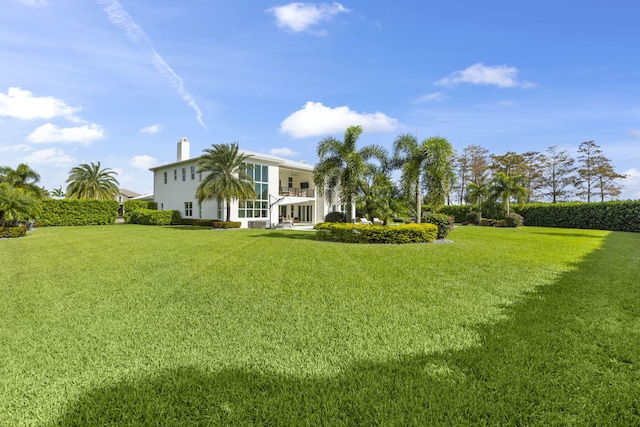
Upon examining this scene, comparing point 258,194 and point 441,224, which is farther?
point 258,194

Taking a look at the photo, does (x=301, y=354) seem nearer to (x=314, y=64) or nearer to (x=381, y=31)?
(x=381, y=31)

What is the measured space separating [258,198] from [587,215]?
2843 centimetres

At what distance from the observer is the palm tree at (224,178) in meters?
23.1

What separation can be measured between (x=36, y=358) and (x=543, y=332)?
572 centimetres

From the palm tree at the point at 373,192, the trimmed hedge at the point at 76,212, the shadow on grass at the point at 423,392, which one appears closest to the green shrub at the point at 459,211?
the palm tree at the point at 373,192

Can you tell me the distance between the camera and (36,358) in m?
3.24

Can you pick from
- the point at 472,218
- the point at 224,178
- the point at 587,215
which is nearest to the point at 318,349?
the point at 224,178

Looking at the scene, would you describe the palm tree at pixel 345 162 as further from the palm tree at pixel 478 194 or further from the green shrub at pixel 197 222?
the palm tree at pixel 478 194

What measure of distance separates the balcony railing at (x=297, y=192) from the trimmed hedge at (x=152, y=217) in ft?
34.6

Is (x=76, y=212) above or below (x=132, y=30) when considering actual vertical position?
below

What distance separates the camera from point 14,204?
16281 mm

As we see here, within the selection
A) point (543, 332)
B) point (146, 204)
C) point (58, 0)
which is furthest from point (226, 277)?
point (146, 204)

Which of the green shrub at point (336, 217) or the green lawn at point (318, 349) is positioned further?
the green shrub at point (336, 217)

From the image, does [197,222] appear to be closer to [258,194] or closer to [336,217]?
[258,194]
